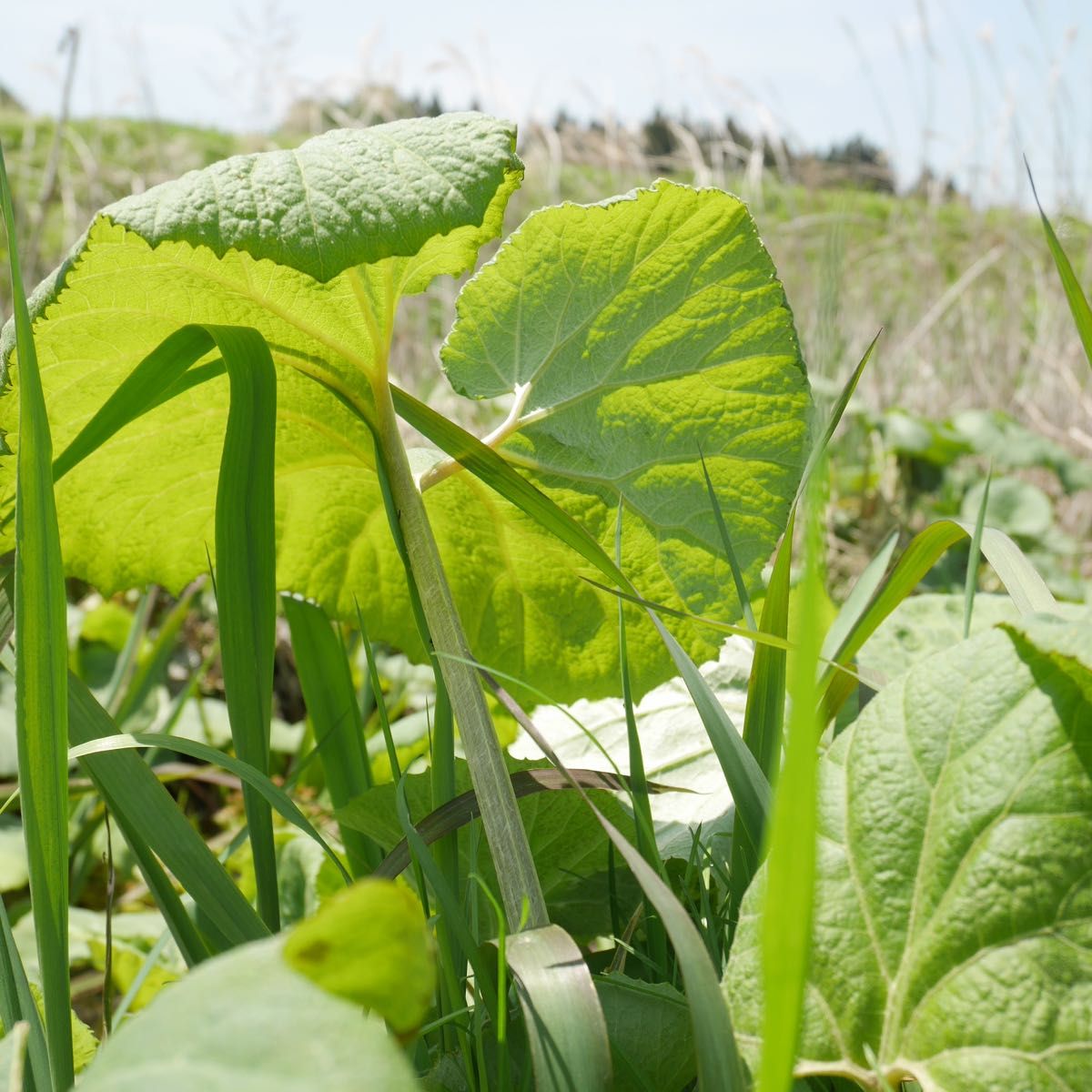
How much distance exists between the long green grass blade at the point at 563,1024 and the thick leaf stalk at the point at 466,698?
0.16ft

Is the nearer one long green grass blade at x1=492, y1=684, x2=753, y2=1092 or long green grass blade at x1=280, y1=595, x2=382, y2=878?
long green grass blade at x1=492, y1=684, x2=753, y2=1092

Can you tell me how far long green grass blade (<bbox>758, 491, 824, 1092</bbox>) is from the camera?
25cm

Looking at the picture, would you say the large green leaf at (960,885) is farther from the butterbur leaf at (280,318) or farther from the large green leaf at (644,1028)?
the butterbur leaf at (280,318)

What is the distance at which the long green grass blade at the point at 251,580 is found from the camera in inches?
21.9

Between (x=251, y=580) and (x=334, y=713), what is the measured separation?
0.20 m

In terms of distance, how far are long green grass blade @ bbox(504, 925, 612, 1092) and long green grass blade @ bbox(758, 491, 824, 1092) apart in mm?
132

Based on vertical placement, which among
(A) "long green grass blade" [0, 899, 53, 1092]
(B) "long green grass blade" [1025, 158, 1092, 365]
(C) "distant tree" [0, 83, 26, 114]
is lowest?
(A) "long green grass blade" [0, 899, 53, 1092]

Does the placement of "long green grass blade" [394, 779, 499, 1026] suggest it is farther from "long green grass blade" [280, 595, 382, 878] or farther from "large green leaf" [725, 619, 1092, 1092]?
"long green grass blade" [280, 595, 382, 878]

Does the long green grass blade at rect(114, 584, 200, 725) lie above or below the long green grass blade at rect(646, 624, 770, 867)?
below

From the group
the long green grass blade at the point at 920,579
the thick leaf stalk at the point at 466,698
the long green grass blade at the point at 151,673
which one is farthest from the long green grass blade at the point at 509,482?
the long green grass blade at the point at 151,673

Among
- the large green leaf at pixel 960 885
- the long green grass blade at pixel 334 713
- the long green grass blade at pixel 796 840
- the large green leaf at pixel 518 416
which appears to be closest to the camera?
Answer: the long green grass blade at pixel 796 840

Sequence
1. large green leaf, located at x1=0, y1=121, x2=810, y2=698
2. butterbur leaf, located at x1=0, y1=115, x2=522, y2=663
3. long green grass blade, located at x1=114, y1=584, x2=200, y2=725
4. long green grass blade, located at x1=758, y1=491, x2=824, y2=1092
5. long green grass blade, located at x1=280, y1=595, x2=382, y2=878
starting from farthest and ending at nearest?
1. long green grass blade, located at x1=114, y1=584, x2=200, y2=725
2. long green grass blade, located at x1=280, y1=595, x2=382, y2=878
3. large green leaf, located at x1=0, y1=121, x2=810, y2=698
4. butterbur leaf, located at x1=0, y1=115, x2=522, y2=663
5. long green grass blade, located at x1=758, y1=491, x2=824, y2=1092

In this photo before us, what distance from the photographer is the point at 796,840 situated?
0.84ft

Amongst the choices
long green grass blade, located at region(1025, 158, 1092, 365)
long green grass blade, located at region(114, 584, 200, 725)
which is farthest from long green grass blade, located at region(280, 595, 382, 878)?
long green grass blade, located at region(114, 584, 200, 725)
